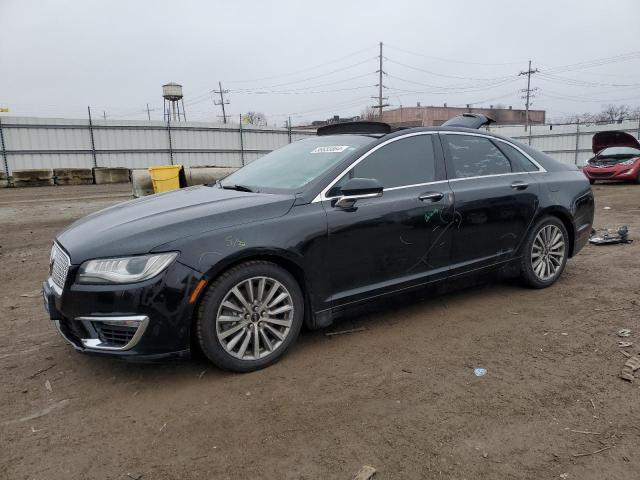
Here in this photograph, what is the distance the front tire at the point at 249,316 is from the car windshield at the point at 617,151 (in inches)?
657

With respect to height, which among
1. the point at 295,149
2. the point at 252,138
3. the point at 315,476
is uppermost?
the point at 252,138

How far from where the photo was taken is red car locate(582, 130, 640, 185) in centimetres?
1550

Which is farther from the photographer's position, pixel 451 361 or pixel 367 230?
pixel 367 230

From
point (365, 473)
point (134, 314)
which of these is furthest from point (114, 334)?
point (365, 473)

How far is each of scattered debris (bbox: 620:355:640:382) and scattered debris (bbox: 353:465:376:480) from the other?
1.83 m

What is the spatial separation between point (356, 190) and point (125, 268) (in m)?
1.59

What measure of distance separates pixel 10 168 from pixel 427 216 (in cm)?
2397

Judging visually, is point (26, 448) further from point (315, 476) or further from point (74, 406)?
point (315, 476)

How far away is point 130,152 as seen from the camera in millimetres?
24750

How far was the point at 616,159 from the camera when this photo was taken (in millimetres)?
15867

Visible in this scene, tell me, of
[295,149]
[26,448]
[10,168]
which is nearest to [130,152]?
[10,168]

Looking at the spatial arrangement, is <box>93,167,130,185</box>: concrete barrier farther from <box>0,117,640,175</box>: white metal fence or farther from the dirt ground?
the dirt ground

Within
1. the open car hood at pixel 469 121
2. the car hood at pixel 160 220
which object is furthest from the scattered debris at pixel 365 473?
the open car hood at pixel 469 121

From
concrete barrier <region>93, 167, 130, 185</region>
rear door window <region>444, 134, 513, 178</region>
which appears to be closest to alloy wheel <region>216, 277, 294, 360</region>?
rear door window <region>444, 134, 513, 178</region>
